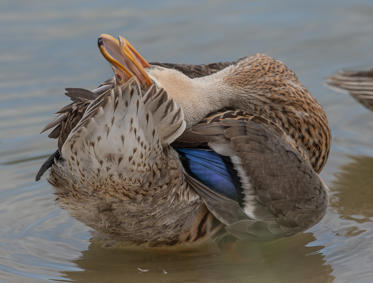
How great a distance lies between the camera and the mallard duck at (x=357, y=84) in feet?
28.8

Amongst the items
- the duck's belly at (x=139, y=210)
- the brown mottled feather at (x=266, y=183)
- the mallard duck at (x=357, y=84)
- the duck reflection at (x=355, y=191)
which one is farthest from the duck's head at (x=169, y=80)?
the mallard duck at (x=357, y=84)

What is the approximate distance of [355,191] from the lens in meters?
7.50

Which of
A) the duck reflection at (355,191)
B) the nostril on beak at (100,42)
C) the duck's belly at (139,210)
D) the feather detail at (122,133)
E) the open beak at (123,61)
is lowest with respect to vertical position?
the duck reflection at (355,191)

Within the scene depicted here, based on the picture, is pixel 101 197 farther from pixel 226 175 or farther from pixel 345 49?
pixel 345 49

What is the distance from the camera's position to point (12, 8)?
429 inches

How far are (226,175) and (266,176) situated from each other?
27cm

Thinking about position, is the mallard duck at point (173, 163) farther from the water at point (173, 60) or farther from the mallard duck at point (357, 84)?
the mallard duck at point (357, 84)

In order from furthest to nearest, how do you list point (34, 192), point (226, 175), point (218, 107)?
point (34, 192), point (218, 107), point (226, 175)

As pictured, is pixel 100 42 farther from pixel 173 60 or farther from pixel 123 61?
pixel 173 60

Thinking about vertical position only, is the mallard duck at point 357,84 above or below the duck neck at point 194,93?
below

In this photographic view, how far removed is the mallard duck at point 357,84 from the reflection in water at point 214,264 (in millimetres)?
2696

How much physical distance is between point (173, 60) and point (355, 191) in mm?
3177

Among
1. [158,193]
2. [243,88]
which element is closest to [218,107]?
[243,88]

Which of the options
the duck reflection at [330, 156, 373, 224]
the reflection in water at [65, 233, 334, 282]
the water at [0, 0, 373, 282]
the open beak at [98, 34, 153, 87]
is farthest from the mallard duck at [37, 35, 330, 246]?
the duck reflection at [330, 156, 373, 224]
